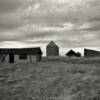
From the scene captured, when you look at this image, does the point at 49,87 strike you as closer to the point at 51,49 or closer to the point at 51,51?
the point at 51,51

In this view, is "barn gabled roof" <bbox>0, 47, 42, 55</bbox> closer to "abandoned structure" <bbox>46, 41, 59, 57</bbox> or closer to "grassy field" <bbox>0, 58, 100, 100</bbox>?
"grassy field" <bbox>0, 58, 100, 100</bbox>

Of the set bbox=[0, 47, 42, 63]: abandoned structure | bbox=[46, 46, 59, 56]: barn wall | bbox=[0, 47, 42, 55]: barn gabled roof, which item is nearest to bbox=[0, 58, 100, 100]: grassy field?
bbox=[0, 47, 42, 63]: abandoned structure

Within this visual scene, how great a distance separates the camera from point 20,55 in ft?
131

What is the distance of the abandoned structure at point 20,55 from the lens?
3972 centimetres

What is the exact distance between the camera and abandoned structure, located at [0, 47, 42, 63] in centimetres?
3972

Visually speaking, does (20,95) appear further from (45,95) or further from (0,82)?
(0,82)

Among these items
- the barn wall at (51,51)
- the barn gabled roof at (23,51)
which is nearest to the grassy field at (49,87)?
the barn gabled roof at (23,51)

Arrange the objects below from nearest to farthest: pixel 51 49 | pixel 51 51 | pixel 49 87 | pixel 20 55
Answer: pixel 49 87 < pixel 20 55 < pixel 51 51 < pixel 51 49

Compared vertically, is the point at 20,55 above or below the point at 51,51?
below

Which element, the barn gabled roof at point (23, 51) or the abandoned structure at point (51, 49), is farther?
the abandoned structure at point (51, 49)

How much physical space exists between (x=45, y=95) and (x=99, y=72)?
391 inches

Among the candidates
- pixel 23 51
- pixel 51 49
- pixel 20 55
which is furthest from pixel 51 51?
pixel 20 55

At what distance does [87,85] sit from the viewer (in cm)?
1759

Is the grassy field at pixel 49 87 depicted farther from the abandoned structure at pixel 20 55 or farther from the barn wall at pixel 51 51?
the barn wall at pixel 51 51
